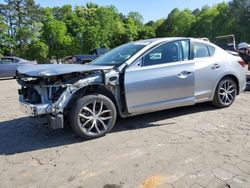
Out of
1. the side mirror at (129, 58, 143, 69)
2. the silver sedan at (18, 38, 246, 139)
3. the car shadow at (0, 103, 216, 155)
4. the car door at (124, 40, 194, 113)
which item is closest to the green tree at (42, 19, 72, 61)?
the car shadow at (0, 103, 216, 155)

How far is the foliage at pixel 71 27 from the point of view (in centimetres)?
4847

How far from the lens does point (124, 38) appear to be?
2430 inches

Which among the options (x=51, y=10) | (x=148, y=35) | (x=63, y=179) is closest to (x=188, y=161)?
(x=63, y=179)

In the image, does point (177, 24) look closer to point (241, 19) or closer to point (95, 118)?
point (241, 19)

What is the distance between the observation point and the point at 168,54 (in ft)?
18.7

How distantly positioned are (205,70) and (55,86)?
2.88 meters

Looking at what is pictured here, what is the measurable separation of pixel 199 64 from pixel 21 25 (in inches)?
1975

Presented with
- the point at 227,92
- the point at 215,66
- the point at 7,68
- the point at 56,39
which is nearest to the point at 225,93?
the point at 227,92

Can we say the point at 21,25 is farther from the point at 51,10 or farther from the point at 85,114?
the point at 85,114

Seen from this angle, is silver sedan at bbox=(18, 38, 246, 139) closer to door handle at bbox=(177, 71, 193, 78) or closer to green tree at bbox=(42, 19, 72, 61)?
door handle at bbox=(177, 71, 193, 78)

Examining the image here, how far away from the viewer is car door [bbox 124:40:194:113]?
17.1 feet

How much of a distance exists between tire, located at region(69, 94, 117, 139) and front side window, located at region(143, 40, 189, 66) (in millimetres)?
998

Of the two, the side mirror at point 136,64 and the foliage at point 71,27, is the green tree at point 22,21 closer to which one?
the foliage at point 71,27

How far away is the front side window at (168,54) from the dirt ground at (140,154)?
1.11 m
